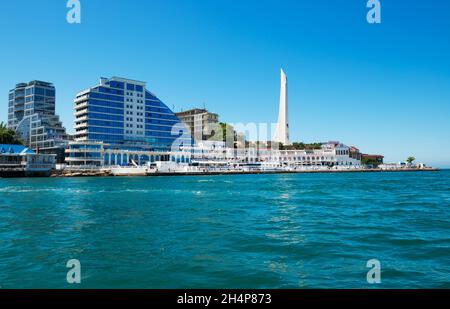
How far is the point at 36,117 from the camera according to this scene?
130 meters

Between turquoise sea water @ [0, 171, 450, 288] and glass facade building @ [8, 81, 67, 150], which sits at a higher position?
glass facade building @ [8, 81, 67, 150]

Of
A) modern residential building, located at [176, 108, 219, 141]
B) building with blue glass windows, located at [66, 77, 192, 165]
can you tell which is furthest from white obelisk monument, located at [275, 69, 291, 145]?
building with blue glass windows, located at [66, 77, 192, 165]

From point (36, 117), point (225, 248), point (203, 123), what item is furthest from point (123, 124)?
point (225, 248)

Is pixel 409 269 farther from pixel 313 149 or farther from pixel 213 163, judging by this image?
pixel 313 149

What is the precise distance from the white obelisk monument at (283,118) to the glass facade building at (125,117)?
225 feet

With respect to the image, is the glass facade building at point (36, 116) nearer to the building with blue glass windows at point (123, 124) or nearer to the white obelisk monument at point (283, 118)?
the building with blue glass windows at point (123, 124)

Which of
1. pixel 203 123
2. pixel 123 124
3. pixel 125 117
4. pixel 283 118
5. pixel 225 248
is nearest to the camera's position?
pixel 225 248

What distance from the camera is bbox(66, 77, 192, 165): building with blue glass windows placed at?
379 ft

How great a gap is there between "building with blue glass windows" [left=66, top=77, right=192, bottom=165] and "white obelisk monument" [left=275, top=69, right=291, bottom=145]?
68742 mm

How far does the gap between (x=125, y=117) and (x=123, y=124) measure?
8.88 feet

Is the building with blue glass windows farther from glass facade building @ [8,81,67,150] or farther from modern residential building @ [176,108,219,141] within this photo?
modern residential building @ [176,108,219,141]

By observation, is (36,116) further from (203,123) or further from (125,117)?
(203,123)
